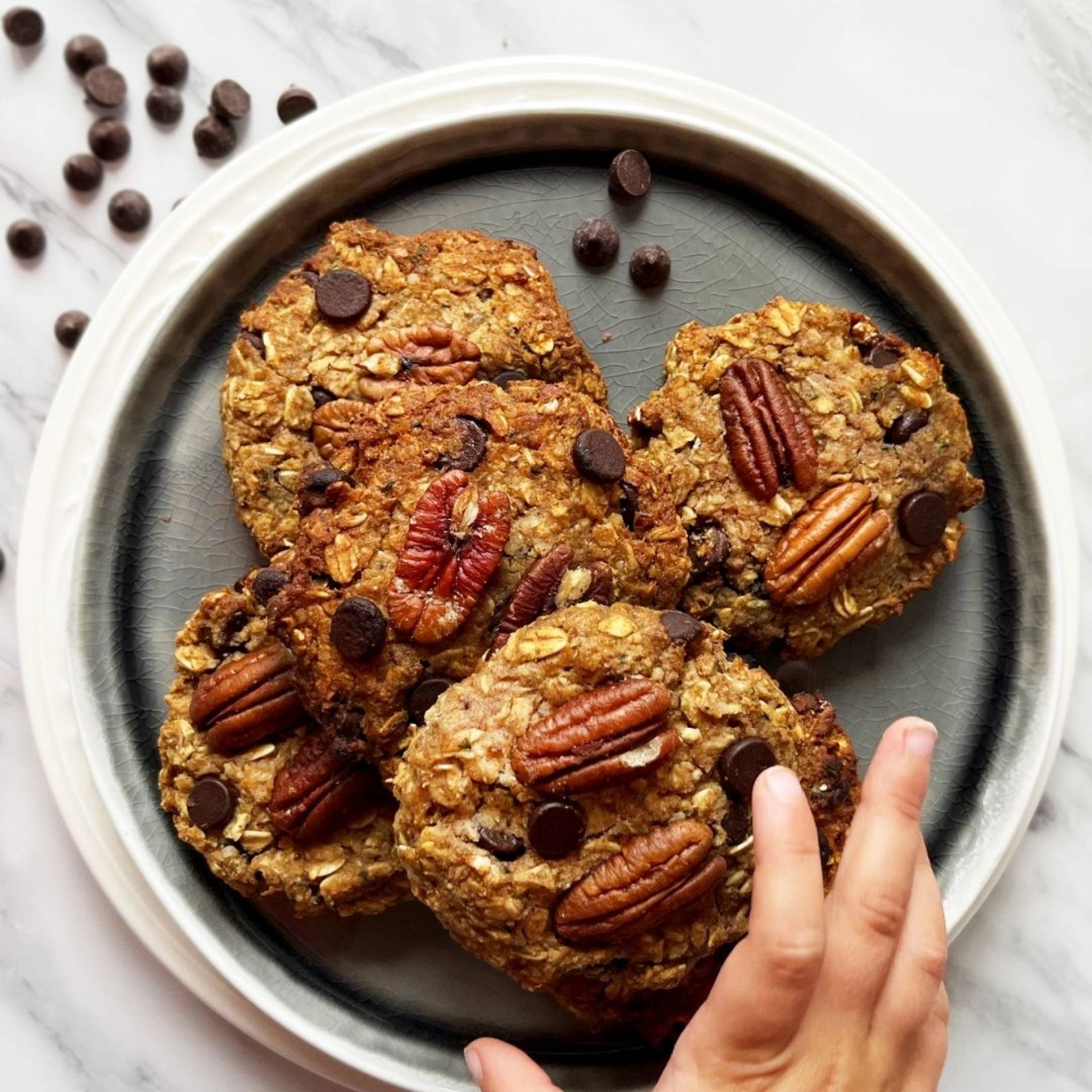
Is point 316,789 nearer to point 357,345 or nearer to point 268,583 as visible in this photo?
point 268,583

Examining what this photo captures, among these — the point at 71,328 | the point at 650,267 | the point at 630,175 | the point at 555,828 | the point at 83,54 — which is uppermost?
the point at 630,175

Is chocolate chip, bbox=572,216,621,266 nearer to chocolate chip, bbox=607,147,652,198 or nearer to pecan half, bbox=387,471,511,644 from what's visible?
chocolate chip, bbox=607,147,652,198

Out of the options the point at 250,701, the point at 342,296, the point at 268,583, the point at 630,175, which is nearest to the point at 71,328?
the point at 342,296

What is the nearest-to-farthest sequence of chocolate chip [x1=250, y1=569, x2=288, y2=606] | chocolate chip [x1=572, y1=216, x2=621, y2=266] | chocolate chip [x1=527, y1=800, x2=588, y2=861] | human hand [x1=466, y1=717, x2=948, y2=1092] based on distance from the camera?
human hand [x1=466, y1=717, x2=948, y2=1092]
chocolate chip [x1=527, y1=800, x2=588, y2=861]
chocolate chip [x1=250, y1=569, x2=288, y2=606]
chocolate chip [x1=572, y1=216, x2=621, y2=266]

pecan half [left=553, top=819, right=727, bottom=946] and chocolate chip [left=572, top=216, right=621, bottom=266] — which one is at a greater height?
chocolate chip [left=572, top=216, right=621, bottom=266]

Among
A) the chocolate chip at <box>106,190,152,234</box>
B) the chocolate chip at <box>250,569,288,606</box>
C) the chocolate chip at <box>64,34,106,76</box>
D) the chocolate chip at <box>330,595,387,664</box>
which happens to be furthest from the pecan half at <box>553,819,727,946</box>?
the chocolate chip at <box>64,34,106,76</box>

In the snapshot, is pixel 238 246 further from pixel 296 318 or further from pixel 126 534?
pixel 126 534

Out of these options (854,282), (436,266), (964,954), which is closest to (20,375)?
(436,266)
